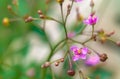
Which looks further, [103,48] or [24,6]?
[103,48]

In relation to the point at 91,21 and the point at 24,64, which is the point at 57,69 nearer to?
the point at 24,64

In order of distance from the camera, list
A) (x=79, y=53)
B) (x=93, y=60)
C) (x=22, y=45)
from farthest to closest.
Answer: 1. (x=22, y=45)
2. (x=93, y=60)
3. (x=79, y=53)

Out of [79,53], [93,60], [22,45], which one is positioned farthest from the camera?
[22,45]

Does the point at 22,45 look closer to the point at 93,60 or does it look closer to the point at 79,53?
the point at 93,60

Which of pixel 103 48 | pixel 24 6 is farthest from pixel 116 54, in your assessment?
pixel 24 6

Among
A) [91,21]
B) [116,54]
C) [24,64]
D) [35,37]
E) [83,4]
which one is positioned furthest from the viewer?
[116,54]

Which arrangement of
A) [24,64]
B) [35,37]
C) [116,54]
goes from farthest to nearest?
1. [116,54]
2. [35,37]
3. [24,64]

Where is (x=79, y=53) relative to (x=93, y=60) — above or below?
above

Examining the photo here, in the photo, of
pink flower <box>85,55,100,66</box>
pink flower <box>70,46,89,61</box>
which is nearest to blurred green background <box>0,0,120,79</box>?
pink flower <box>85,55,100,66</box>

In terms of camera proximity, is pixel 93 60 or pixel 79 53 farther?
pixel 93 60

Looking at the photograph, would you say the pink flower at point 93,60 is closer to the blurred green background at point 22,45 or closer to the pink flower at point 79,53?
the blurred green background at point 22,45

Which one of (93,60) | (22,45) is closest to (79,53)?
(93,60)
